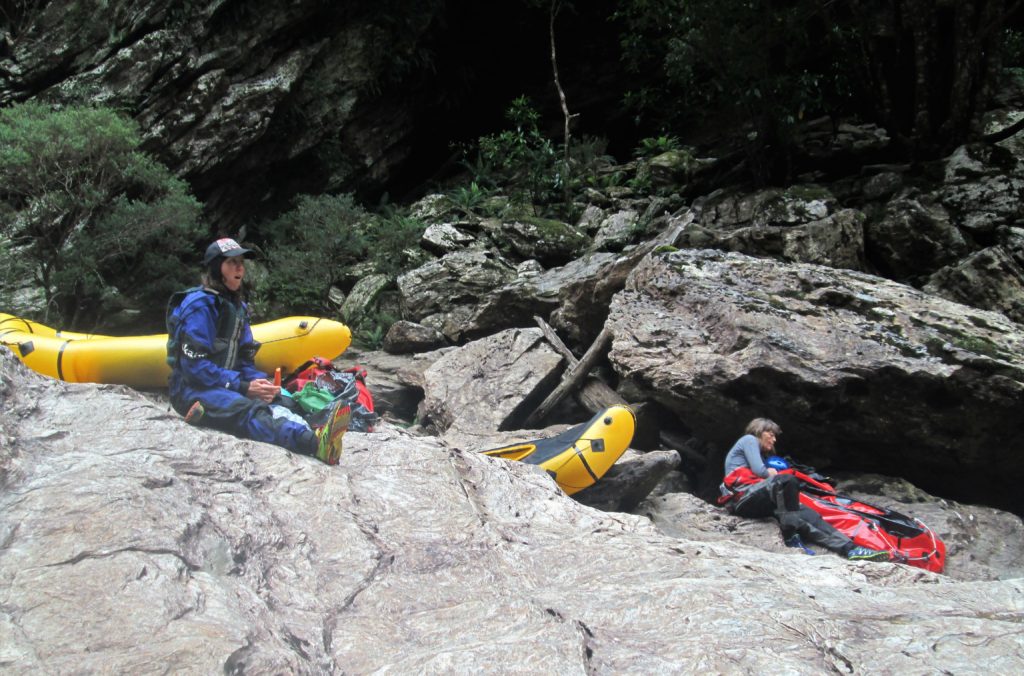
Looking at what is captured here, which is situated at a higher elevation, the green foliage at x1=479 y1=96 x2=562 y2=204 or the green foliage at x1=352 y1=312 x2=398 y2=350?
the green foliage at x1=479 y1=96 x2=562 y2=204

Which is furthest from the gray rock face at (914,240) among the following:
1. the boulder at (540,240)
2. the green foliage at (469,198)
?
the green foliage at (469,198)

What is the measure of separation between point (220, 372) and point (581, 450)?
2.87m

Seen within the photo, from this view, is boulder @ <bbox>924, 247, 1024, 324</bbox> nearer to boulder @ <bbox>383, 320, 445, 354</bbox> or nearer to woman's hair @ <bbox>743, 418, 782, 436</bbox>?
woman's hair @ <bbox>743, 418, 782, 436</bbox>

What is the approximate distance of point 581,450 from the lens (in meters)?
6.03

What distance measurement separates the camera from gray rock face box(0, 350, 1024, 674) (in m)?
2.50

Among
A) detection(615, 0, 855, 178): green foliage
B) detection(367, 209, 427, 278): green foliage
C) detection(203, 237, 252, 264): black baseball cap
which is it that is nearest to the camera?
detection(203, 237, 252, 264): black baseball cap

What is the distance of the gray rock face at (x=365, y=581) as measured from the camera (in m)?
2.50

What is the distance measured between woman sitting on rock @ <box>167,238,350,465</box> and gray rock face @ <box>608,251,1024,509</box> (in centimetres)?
416

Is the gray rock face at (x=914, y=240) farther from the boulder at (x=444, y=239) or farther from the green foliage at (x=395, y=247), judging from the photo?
the green foliage at (x=395, y=247)

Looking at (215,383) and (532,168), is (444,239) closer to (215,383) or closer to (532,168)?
(532,168)

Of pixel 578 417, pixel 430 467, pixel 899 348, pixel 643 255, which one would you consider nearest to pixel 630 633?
pixel 430 467

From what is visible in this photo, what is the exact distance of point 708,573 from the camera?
11.3 ft

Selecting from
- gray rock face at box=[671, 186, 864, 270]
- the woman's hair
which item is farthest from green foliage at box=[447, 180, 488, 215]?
the woman's hair

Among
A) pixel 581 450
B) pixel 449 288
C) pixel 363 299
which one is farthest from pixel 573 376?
pixel 363 299
